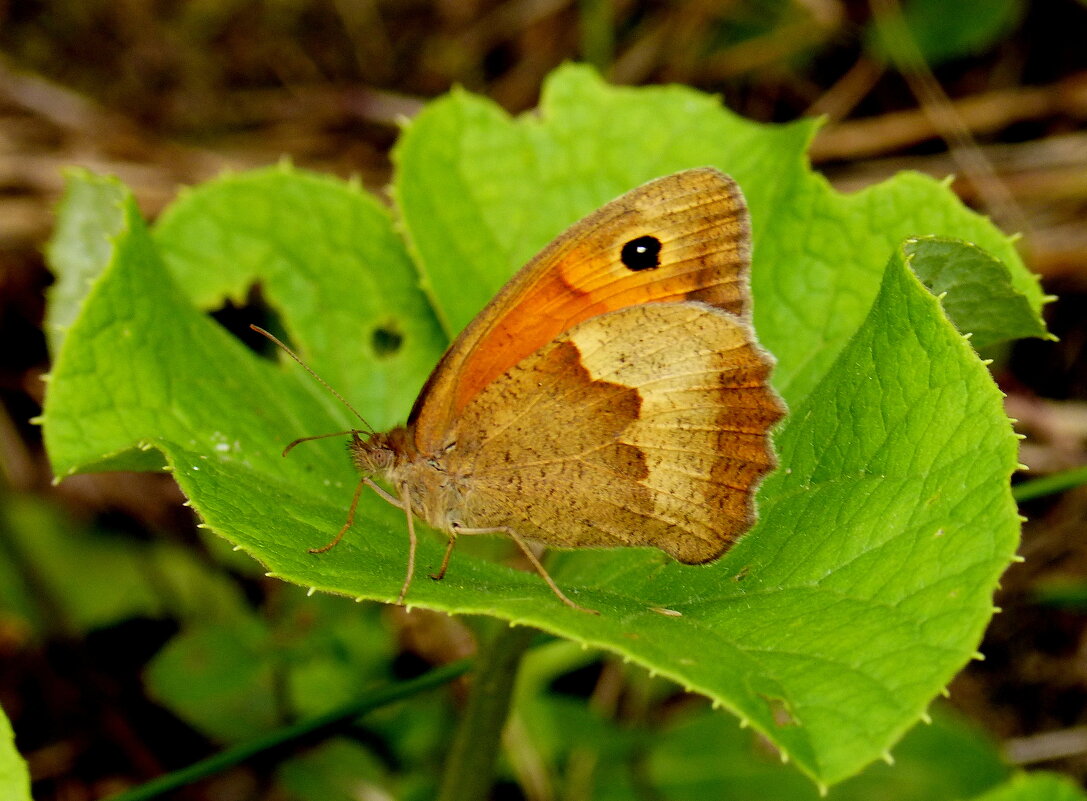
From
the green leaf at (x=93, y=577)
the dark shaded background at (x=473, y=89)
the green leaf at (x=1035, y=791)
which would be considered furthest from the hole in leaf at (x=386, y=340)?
the green leaf at (x=1035, y=791)

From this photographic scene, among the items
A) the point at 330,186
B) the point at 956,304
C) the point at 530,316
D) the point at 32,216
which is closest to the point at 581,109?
the point at 330,186

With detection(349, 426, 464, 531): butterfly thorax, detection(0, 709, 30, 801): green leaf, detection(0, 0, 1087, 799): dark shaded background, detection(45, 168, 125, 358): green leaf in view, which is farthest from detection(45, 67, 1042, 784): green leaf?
detection(0, 0, 1087, 799): dark shaded background

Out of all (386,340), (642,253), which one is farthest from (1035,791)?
(386,340)

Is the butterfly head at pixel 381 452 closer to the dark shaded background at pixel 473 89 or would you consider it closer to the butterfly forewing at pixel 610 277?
the butterfly forewing at pixel 610 277

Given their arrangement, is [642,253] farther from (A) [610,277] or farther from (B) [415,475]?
(B) [415,475]

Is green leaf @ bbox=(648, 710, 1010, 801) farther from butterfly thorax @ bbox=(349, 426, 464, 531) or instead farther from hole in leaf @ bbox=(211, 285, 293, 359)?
hole in leaf @ bbox=(211, 285, 293, 359)

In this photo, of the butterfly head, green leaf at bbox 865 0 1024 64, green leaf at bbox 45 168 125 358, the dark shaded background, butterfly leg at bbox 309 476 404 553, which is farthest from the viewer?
green leaf at bbox 865 0 1024 64

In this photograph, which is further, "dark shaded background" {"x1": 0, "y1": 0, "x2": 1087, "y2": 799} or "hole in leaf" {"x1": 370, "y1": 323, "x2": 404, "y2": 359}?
"dark shaded background" {"x1": 0, "y1": 0, "x2": 1087, "y2": 799}

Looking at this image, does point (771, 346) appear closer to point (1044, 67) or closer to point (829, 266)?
point (829, 266)
